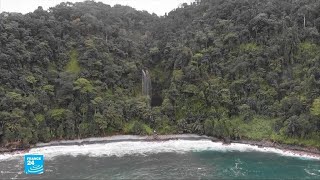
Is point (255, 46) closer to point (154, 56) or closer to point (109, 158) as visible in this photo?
point (154, 56)

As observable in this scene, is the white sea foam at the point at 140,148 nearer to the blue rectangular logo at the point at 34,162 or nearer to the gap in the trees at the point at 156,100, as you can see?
the gap in the trees at the point at 156,100

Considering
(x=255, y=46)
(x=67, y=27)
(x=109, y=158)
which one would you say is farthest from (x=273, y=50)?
(x=67, y=27)

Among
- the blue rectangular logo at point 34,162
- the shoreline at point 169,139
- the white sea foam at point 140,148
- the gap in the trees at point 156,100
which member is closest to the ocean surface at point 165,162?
the white sea foam at point 140,148

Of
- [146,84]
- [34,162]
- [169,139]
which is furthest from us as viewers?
[146,84]

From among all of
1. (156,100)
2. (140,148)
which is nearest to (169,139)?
(140,148)

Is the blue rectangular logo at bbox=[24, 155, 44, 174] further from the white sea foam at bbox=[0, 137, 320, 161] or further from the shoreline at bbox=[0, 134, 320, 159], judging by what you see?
the shoreline at bbox=[0, 134, 320, 159]

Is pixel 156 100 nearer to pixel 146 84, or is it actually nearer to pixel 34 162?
pixel 146 84
